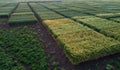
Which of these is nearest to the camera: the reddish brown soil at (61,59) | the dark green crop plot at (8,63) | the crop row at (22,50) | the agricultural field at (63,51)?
the reddish brown soil at (61,59)

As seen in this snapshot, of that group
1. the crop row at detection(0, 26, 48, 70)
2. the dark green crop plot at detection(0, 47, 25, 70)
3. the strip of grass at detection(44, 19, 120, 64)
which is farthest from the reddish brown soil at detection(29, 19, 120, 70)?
the dark green crop plot at detection(0, 47, 25, 70)

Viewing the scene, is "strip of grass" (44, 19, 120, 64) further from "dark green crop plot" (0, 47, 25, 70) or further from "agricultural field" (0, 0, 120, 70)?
"dark green crop plot" (0, 47, 25, 70)

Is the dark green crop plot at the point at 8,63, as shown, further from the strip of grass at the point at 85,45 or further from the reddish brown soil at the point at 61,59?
the strip of grass at the point at 85,45

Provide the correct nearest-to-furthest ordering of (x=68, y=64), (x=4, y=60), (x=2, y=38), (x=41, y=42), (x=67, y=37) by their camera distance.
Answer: (x=68, y=64)
(x=4, y=60)
(x=67, y=37)
(x=41, y=42)
(x=2, y=38)

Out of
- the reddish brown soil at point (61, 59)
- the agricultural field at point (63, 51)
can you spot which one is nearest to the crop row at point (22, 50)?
the agricultural field at point (63, 51)

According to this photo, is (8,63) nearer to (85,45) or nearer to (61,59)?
(61,59)

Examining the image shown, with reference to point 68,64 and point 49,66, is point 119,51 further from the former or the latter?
point 49,66

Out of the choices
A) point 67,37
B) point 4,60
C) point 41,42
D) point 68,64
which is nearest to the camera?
point 68,64

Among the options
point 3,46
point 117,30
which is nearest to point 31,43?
point 3,46
